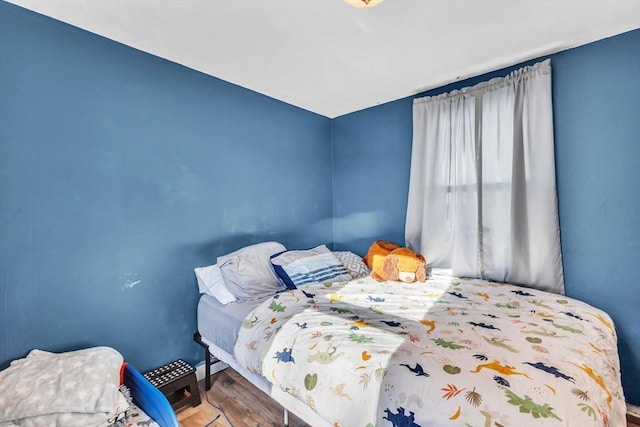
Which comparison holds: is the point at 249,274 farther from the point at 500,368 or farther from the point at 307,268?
the point at 500,368

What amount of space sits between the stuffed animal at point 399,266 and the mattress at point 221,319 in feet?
3.38

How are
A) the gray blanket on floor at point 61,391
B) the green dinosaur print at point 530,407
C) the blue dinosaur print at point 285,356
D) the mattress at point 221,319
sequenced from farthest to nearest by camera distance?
the mattress at point 221,319, the blue dinosaur print at point 285,356, the gray blanket on floor at point 61,391, the green dinosaur print at point 530,407

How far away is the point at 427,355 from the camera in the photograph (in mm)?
1208

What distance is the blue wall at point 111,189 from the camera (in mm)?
1589

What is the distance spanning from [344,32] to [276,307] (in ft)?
5.88

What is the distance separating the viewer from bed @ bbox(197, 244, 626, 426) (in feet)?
3.22

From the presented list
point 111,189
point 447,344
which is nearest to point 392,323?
point 447,344

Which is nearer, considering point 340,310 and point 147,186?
point 340,310

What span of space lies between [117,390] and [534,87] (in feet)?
10.6

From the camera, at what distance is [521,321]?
5.08ft

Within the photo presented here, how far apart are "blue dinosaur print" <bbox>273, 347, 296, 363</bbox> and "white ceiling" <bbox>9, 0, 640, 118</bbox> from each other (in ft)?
6.07

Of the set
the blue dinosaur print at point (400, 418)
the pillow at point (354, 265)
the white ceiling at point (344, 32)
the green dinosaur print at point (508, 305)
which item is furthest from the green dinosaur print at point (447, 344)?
the white ceiling at point (344, 32)

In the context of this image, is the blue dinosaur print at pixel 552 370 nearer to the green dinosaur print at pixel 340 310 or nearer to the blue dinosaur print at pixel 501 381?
the blue dinosaur print at pixel 501 381

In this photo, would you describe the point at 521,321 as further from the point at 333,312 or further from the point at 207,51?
the point at 207,51
